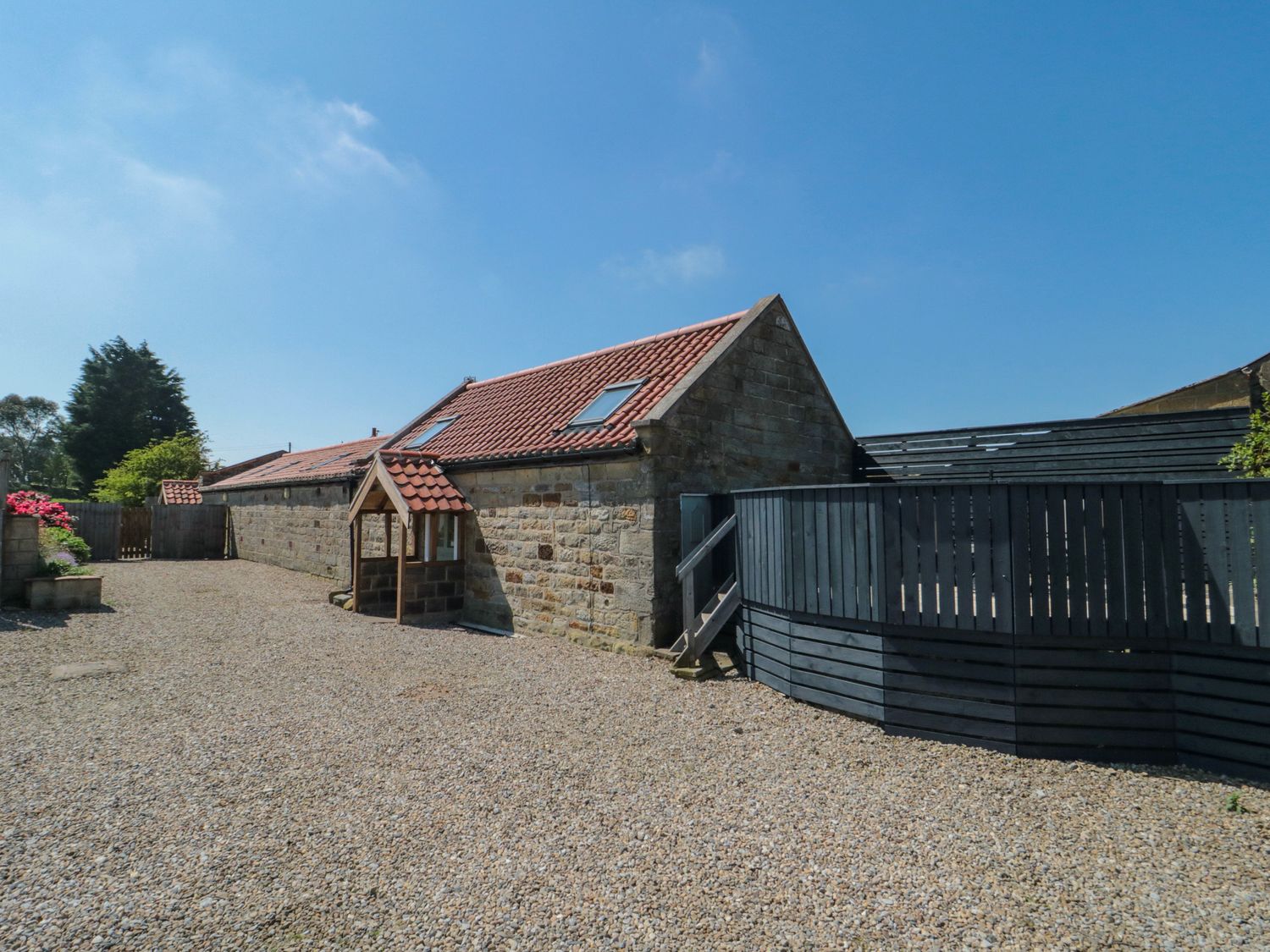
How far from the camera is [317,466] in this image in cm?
2156

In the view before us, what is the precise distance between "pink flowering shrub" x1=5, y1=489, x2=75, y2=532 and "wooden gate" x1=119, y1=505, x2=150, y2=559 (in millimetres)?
10345

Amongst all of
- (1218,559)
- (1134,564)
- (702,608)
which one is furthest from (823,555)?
(1218,559)

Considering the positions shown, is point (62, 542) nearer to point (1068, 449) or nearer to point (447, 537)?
point (447, 537)

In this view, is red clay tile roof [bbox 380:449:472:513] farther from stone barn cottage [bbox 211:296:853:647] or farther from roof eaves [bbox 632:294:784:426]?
roof eaves [bbox 632:294:784:426]

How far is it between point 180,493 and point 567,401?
1084 inches

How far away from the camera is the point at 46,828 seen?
3.79 m

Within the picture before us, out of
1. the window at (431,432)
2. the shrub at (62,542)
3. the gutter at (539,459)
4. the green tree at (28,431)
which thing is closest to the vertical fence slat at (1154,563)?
the gutter at (539,459)

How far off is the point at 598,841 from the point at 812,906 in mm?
1288

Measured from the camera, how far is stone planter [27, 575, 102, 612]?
10.7 metres

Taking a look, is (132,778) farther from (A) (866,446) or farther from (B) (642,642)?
(A) (866,446)

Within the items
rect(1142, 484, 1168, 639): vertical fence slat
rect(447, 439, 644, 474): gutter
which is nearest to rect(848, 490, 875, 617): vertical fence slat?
rect(1142, 484, 1168, 639): vertical fence slat

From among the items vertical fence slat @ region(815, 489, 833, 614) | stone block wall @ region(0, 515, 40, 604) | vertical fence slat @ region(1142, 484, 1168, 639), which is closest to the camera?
vertical fence slat @ region(1142, 484, 1168, 639)

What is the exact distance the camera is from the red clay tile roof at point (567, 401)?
32.2 feet

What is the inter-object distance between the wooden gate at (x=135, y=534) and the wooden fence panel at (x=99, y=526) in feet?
2.21
